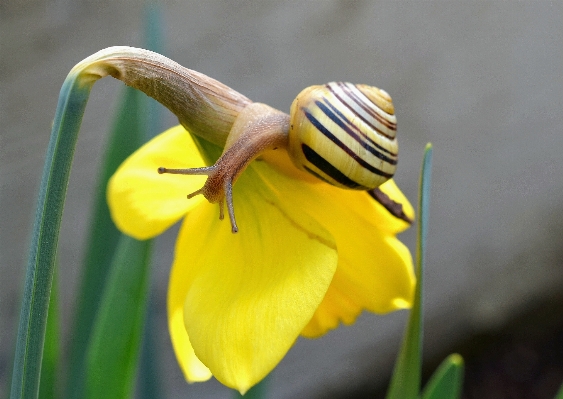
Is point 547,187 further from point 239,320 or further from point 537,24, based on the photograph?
point 239,320

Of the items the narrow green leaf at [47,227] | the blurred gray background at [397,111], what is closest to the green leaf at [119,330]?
the narrow green leaf at [47,227]

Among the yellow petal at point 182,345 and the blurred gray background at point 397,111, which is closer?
the yellow petal at point 182,345

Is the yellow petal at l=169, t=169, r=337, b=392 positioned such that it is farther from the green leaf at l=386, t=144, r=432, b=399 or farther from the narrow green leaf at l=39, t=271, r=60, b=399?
the narrow green leaf at l=39, t=271, r=60, b=399

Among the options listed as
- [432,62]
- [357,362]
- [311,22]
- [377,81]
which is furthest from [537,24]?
[357,362]

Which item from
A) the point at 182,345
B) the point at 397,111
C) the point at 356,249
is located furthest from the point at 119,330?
the point at 397,111

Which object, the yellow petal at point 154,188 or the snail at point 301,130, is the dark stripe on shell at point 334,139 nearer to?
the snail at point 301,130

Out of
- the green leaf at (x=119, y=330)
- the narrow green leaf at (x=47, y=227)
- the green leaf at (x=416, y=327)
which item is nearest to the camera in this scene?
the narrow green leaf at (x=47, y=227)
